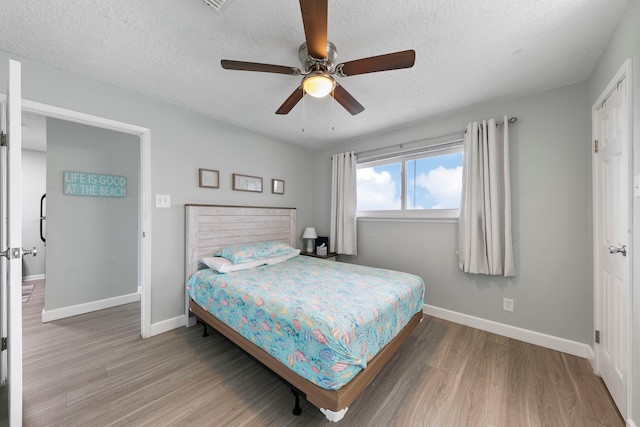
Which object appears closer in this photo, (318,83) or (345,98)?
(318,83)

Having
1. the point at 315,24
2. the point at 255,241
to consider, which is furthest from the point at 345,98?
the point at 255,241

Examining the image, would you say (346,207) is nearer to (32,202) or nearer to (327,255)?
(327,255)

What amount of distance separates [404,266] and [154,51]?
329cm

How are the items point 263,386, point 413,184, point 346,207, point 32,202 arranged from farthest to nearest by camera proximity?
1. point 32,202
2. point 346,207
3. point 413,184
4. point 263,386

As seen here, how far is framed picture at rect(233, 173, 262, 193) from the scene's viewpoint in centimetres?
317

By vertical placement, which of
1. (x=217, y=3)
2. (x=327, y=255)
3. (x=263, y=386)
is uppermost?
(x=217, y=3)

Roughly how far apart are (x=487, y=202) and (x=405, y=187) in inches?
39.1

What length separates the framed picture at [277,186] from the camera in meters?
3.63

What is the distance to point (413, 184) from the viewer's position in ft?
10.3

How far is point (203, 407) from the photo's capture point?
1.53 metres

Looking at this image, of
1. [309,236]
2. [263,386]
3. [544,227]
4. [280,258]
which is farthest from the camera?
[309,236]

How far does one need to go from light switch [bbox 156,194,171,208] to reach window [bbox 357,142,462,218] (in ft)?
8.15

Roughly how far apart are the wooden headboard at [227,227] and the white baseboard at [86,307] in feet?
4.63

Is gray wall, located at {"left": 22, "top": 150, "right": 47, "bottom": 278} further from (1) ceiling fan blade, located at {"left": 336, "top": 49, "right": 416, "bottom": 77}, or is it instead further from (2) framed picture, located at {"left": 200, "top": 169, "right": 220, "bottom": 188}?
(1) ceiling fan blade, located at {"left": 336, "top": 49, "right": 416, "bottom": 77}
